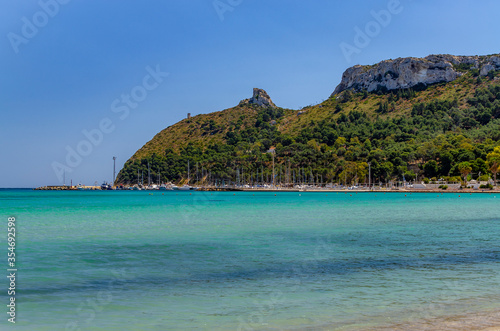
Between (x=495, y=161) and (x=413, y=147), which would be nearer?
(x=495, y=161)

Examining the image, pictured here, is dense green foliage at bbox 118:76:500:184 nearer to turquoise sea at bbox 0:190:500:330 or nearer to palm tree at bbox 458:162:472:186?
palm tree at bbox 458:162:472:186

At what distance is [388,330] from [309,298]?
3.30 meters

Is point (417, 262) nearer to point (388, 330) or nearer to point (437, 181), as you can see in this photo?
point (388, 330)

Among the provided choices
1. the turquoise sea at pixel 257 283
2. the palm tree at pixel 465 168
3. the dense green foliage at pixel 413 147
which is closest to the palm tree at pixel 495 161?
the dense green foliage at pixel 413 147

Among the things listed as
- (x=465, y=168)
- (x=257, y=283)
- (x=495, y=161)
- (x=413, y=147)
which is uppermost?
(x=413, y=147)

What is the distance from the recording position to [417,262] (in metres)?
18.4

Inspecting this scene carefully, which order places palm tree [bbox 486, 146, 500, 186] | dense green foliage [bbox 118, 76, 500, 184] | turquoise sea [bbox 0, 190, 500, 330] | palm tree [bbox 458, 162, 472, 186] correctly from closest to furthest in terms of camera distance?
turquoise sea [bbox 0, 190, 500, 330], palm tree [bbox 486, 146, 500, 186], palm tree [bbox 458, 162, 472, 186], dense green foliage [bbox 118, 76, 500, 184]

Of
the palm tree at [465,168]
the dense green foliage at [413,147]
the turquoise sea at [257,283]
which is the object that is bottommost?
the turquoise sea at [257,283]

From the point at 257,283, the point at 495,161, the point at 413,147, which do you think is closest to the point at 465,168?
the point at 495,161

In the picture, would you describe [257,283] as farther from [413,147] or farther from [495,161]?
[413,147]

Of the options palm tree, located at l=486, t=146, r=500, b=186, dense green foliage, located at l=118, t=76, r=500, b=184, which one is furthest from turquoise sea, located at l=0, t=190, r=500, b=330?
dense green foliage, located at l=118, t=76, r=500, b=184

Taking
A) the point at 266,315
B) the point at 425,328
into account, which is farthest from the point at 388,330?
the point at 266,315

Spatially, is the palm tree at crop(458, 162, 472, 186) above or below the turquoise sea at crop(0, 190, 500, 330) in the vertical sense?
above

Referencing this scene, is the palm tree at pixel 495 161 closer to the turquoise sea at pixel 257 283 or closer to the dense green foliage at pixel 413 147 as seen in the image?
the dense green foliage at pixel 413 147
